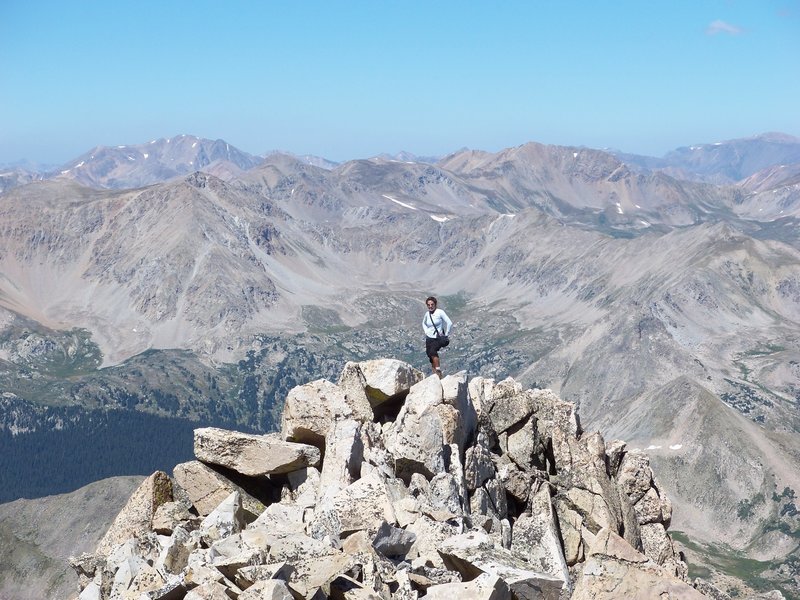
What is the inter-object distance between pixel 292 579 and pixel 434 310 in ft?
→ 60.4

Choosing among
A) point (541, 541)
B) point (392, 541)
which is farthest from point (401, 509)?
point (541, 541)

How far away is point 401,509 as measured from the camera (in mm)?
22969

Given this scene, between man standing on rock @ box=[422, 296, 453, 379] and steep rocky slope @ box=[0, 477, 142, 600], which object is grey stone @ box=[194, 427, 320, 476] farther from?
steep rocky slope @ box=[0, 477, 142, 600]

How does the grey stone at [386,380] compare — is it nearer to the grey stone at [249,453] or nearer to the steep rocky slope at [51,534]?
the grey stone at [249,453]

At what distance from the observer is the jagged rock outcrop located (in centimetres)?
1902

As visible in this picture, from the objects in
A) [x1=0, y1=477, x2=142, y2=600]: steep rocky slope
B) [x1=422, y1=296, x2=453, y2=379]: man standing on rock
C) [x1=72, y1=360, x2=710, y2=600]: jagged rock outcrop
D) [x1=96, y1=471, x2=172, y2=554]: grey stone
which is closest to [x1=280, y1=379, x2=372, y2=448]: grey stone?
[x1=72, y1=360, x2=710, y2=600]: jagged rock outcrop

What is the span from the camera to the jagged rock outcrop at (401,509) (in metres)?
19.0

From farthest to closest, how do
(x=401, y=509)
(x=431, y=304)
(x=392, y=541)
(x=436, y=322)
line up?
(x=436, y=322) → (x=431, y=304) → (x=401, y=509) → (x=392, y=541)

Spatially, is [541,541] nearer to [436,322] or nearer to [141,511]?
[436,322]

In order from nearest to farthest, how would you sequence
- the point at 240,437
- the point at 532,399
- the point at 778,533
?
the point at 240,437 < the point at 532,399 < the point at 778,533

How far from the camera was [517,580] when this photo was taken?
61.8 feet

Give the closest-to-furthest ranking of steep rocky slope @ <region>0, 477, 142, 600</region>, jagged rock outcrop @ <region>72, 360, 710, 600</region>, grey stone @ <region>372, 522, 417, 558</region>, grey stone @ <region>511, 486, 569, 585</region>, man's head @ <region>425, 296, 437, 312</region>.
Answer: jagged rock outcrop @ <region>72, 360, 710, 600</region> < grey stone @ <region>372, 522, 417, 558</region> < grey stone @ <region>511, 486, 569, 585</region> < man's head @ <region>425, 296, 437, 312</region> < steep rocky slope @ <region>0, 477, 142, 600</region>

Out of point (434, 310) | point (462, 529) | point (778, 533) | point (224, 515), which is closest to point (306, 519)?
point (224, 515)

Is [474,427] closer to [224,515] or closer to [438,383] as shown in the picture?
[438,383]
